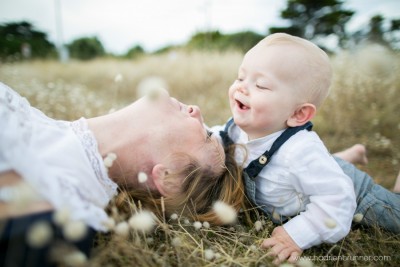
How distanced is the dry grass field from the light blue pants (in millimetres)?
78

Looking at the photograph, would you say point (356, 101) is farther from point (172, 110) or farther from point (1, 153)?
point (1, 153)

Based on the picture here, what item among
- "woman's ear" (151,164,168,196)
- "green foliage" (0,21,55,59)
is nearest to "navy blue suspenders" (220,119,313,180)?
"woman's ear" (151,164,168,196)

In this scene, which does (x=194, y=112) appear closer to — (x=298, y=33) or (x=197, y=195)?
(x=197, y=195)

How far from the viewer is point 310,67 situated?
5.91 feet

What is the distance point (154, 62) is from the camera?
9039mm

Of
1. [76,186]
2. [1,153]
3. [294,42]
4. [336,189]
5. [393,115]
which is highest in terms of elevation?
[294,42]

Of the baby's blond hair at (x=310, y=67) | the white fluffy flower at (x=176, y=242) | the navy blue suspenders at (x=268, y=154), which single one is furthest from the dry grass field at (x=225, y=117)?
the baby's blond hair at (x=310, y=67)

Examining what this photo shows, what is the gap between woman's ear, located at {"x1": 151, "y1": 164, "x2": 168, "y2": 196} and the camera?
1732 millimetres

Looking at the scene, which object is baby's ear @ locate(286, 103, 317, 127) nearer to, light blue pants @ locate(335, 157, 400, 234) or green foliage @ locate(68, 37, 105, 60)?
light blue pants @ locate(335, 157, 400, 234)

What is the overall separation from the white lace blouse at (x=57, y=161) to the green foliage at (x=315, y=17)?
1453 centimetres

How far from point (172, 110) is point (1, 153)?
35.4 inches

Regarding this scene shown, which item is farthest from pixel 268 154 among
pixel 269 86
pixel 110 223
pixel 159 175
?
pixel 110 223

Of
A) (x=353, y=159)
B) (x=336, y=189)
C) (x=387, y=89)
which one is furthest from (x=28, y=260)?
(x=387, y=89)

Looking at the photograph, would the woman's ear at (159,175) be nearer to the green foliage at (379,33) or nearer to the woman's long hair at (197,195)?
the woman's long hair at (197,195)
